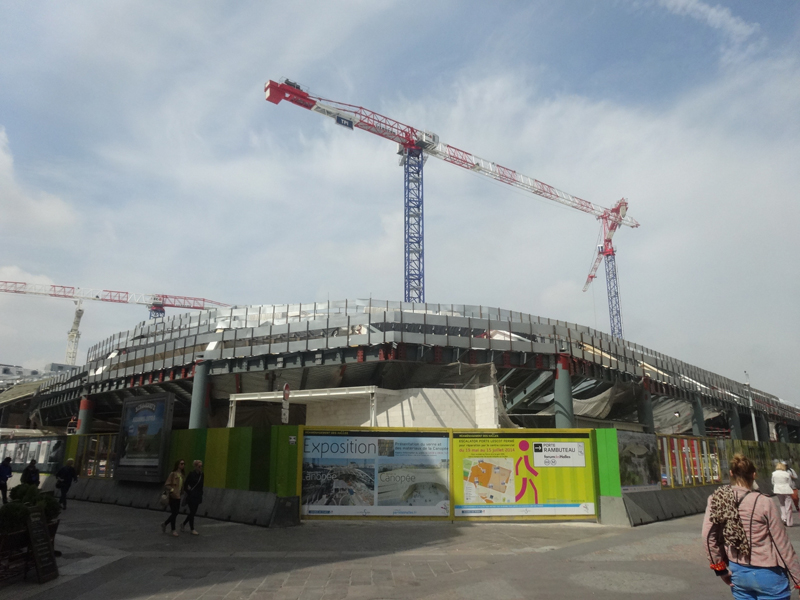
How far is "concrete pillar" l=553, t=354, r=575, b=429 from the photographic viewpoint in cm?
3203

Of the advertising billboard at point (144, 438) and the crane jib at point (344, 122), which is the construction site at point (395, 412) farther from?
the crane jib at point (344, 122)

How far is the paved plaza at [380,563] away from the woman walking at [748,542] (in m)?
3.48

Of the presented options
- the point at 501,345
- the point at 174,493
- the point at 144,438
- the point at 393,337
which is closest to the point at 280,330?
the point at 393,337

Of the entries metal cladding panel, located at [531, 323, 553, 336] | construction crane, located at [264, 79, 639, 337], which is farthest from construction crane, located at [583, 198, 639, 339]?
metal cladding panel, located at [531, 323, 553, 336]

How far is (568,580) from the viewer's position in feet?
28.1

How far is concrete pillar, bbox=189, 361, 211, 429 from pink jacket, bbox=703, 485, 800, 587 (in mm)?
33569

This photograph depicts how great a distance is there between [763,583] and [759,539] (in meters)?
0.34

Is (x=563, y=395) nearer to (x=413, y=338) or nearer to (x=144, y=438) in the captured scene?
(x=413, y=338)

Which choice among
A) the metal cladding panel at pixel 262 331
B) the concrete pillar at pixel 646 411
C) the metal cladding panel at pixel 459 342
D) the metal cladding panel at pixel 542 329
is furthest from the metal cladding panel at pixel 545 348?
the metal cladding panel at pixel 262 331

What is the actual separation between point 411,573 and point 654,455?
10.2 metres

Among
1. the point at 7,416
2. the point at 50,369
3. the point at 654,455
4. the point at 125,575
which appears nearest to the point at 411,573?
the point at 125,575

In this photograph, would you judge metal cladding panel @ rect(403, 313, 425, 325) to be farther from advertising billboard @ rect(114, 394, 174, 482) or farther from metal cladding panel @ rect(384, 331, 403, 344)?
advertising billboard @ rect(114, 394, 174, 482)

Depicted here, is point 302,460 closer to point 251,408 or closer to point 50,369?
point 251,408

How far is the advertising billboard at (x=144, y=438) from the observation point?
18844mm
